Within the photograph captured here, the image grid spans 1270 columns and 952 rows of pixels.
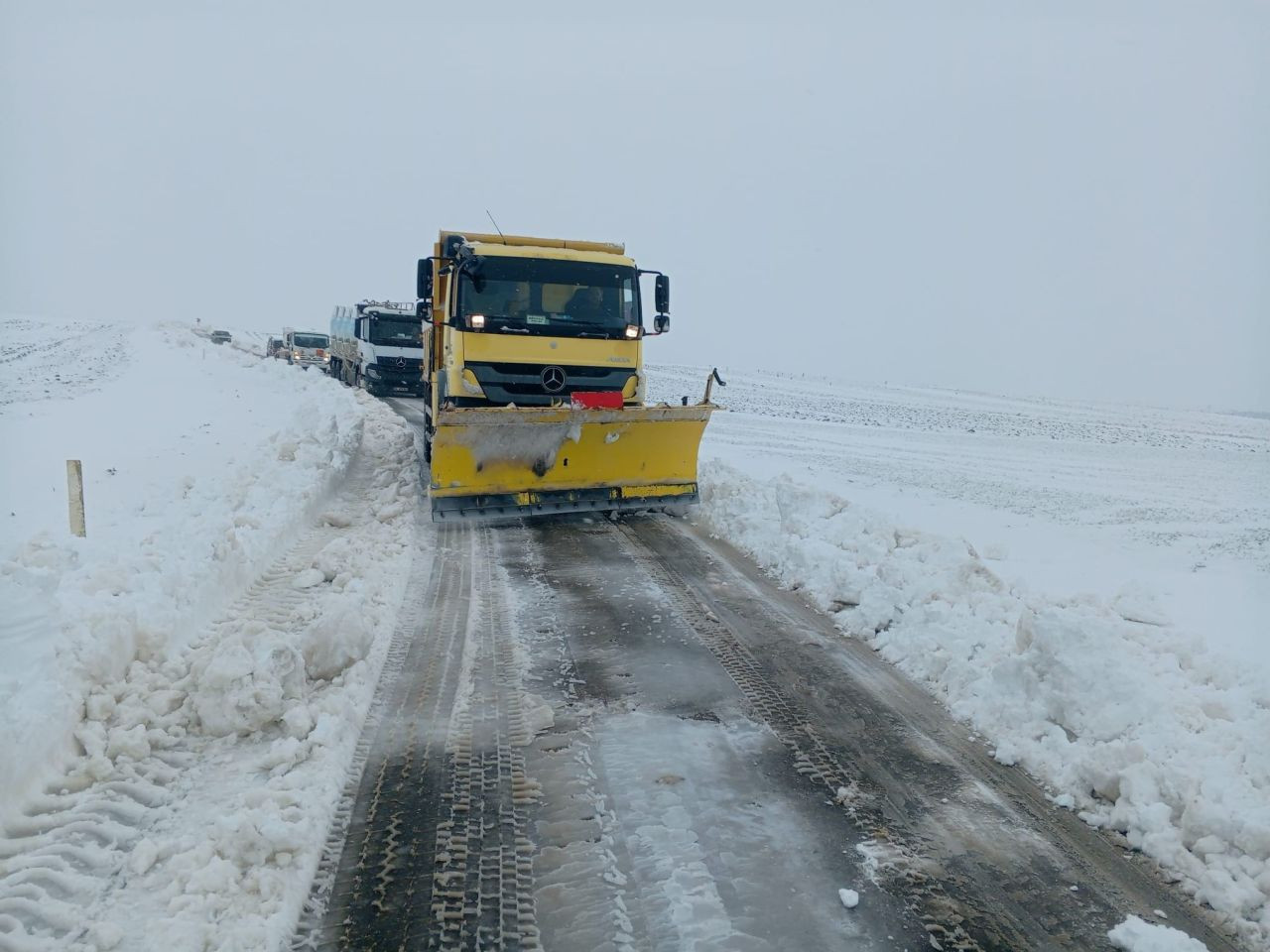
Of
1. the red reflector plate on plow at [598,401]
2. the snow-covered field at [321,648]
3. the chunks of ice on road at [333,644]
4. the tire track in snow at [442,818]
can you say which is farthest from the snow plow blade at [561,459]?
the chunks of ice on road at [333,644]

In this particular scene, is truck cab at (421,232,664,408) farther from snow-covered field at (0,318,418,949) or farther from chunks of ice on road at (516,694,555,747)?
chunks of ice on road at (516,694,555,747)

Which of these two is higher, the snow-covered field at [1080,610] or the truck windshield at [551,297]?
the truck windshield at [551,297]

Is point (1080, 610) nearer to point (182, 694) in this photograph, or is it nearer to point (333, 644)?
point (333, 644)

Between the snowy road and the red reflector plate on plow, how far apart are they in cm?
372

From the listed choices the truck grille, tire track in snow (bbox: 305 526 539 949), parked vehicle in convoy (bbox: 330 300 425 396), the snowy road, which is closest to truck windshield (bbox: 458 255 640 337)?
the truck grille

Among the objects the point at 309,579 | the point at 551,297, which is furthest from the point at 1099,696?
the point at 551,297

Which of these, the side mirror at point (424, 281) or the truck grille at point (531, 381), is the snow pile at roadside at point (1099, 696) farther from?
the side mirror at point (424, 281)

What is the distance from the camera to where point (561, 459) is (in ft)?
32.1

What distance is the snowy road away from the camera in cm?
332

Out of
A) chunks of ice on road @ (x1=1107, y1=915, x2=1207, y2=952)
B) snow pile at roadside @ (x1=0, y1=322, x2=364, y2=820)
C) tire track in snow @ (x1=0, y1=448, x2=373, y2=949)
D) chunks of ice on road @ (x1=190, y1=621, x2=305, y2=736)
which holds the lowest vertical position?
chunks of ice on road @ (x1=1107, y1=915, x2=1207, y2=952)

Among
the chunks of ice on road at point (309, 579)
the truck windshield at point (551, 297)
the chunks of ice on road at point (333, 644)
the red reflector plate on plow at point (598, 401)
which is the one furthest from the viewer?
the truck windshield at point (551, 297)

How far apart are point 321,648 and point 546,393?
17.5 feet

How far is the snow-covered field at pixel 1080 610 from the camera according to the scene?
13.3ft

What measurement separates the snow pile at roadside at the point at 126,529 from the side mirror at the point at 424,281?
8.13ft
